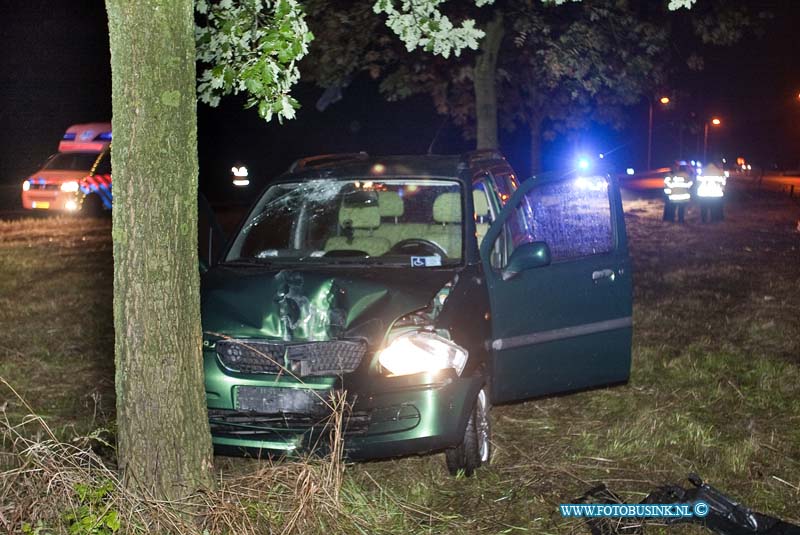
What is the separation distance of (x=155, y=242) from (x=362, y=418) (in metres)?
1.52

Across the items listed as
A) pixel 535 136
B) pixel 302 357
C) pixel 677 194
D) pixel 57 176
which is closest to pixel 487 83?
pixel 677 194

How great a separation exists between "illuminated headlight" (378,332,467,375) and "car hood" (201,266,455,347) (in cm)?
10

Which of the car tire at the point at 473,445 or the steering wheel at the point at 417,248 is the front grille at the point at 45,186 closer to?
the steering wheel at the point at 417,248

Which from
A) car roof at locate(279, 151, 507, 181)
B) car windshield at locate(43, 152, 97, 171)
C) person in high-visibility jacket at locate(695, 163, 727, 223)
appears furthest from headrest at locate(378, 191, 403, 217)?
person in high-visibility jacket at locate(695, 163, 727, 223)

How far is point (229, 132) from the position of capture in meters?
49.0

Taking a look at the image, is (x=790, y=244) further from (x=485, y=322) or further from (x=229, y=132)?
(x=229, y=132)

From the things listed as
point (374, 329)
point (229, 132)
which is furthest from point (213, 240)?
point (229, 132)

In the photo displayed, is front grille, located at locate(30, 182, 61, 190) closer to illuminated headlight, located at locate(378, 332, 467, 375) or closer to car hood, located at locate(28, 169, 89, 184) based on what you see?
car hood, located at locate(28, 169, 89, 184)

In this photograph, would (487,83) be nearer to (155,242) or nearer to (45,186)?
A: (45,186)

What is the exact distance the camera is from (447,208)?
676 cm

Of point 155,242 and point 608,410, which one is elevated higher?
point 155,242

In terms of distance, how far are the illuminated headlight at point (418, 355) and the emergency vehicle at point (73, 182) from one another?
61.3 ft

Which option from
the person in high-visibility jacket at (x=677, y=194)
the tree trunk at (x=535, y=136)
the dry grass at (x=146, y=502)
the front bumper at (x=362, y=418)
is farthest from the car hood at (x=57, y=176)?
the dry grass at (x=146, y=502)

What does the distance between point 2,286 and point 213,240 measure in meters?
6.94
